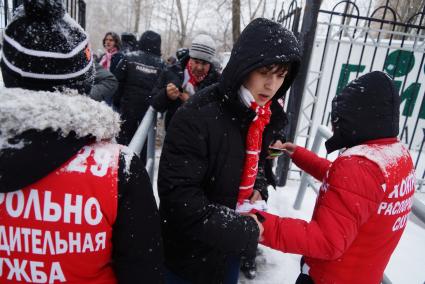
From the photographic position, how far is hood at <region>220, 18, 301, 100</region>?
4.31ft

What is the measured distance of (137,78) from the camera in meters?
4.45

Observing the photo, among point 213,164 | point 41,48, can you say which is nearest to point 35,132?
point 41,48

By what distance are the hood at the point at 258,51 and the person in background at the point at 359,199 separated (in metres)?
0.39

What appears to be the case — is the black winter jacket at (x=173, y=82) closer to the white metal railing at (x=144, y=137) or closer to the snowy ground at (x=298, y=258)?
the white metal railing at (x=144, y=137)

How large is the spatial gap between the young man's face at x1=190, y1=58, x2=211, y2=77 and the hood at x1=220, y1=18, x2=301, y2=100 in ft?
5.58

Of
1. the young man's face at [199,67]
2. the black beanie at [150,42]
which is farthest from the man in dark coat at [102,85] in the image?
the black beanie at [150,42]

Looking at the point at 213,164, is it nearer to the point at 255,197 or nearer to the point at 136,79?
the point at 255,197

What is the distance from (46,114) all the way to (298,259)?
2688 mm

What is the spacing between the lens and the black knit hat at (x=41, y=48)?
856 millimetres

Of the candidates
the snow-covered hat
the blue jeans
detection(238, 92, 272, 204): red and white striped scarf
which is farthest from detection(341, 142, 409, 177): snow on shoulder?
the snow-covered hat

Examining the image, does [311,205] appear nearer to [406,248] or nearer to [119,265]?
[406,248]

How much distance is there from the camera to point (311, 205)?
4020 millimetres

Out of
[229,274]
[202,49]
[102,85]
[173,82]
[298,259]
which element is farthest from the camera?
[102,85]

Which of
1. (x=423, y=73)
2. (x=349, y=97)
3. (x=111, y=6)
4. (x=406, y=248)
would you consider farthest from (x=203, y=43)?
(x=111, y=6)
